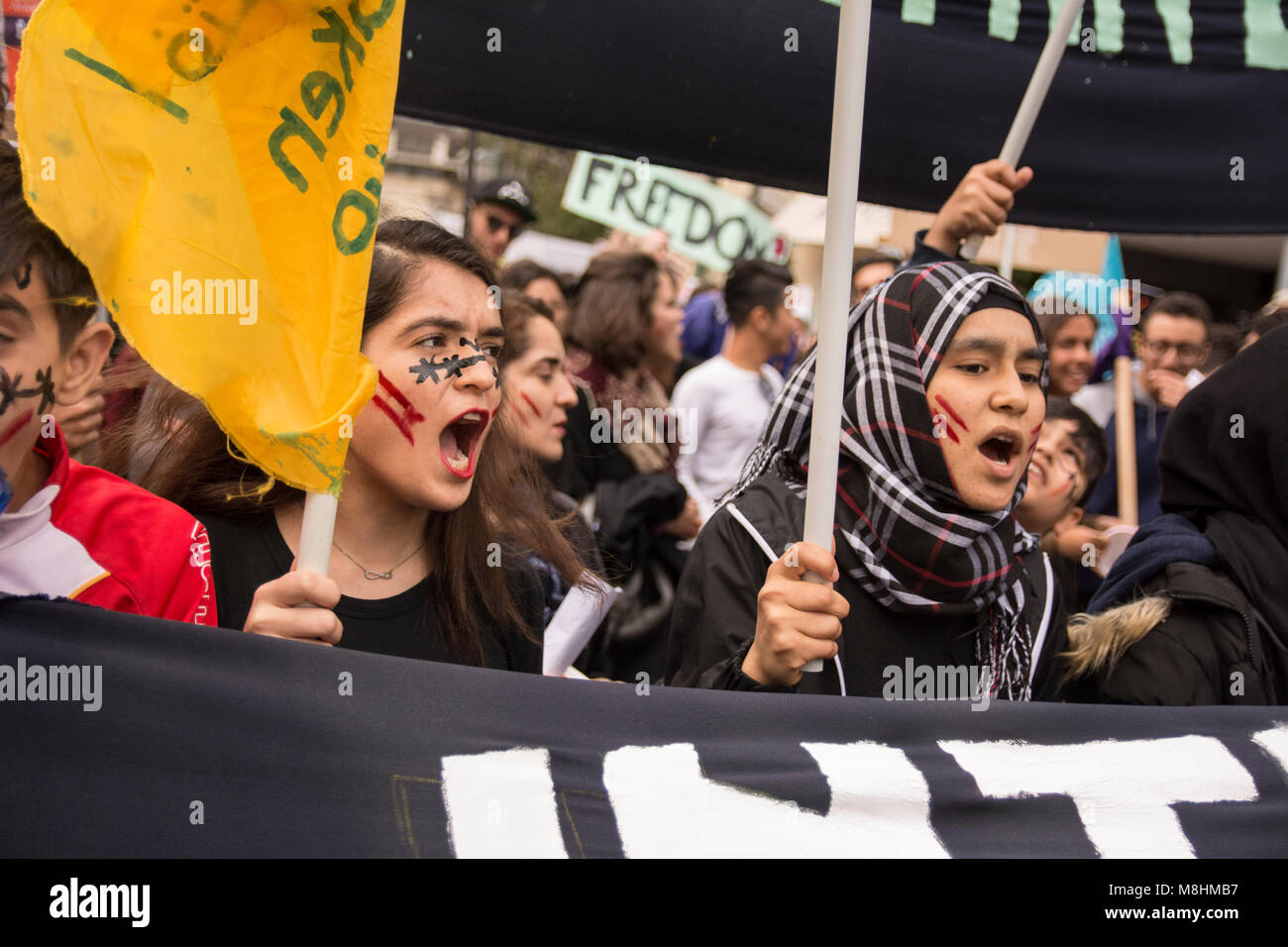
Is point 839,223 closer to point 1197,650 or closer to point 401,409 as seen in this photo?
point 401,409

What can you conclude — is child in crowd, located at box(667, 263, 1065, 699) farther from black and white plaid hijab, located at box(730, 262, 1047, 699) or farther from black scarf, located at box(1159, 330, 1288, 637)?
black scarf, located at box(1159, 330, 1288, 637)

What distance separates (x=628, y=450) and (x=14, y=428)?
3.13 metres

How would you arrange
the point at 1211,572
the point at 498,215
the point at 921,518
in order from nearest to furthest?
the point at 921,518 → the point at 1211,572 → the point at 498,215

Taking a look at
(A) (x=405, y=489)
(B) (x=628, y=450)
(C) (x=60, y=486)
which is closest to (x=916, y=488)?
(A) (x=405, y=489)

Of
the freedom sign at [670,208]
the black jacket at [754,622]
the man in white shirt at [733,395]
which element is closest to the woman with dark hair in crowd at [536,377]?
the man in white shirt at [733,395]

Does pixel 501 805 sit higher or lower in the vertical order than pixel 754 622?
lower

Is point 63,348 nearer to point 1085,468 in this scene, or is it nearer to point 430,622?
point 430,622

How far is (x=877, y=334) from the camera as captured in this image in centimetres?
257

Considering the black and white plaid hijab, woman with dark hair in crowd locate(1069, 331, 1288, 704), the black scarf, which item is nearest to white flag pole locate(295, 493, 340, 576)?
the black and white plaid hijab

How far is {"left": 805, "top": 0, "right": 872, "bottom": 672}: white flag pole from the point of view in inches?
69.7

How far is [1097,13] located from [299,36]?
89.8 inches

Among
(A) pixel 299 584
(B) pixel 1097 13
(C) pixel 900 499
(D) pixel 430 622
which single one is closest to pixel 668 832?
(A) pixel 299 584

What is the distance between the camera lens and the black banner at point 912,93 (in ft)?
9.53

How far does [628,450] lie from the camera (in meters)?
4.69
